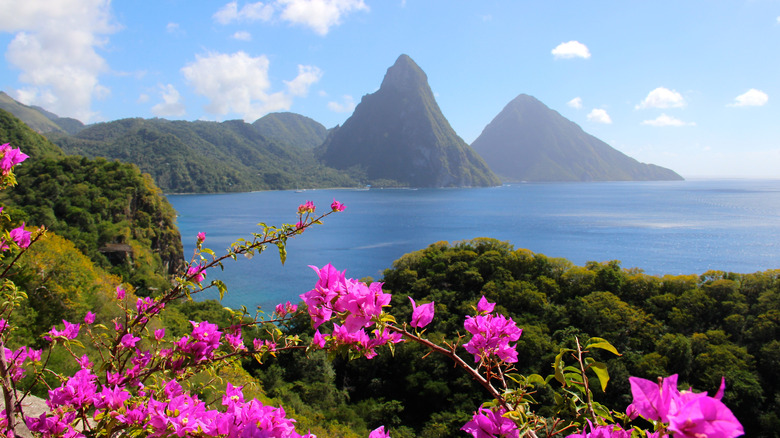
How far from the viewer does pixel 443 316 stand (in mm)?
17266

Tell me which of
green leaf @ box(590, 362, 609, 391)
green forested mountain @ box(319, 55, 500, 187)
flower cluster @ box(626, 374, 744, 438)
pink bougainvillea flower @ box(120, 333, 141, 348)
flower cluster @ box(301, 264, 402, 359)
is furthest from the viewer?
green forested mountain @ box(319, 55, 500, 187)

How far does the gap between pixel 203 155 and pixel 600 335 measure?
447 feet

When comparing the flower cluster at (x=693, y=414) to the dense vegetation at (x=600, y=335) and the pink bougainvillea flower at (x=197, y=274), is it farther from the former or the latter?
the dense vegetation at (x=600, y=335)

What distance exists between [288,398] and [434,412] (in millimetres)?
4620

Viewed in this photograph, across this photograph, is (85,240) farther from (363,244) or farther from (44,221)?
(363,244)

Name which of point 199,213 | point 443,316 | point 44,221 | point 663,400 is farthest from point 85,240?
point 199,213

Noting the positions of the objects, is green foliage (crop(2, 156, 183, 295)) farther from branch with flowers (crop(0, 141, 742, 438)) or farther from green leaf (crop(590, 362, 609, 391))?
green leaf (crop(590, 362, 609, 391))

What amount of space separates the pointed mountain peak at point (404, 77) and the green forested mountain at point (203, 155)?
5259 centimetres

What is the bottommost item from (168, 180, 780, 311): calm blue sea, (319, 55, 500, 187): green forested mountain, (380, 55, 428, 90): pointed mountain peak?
(168, 180, 780, 311): calm blue sea

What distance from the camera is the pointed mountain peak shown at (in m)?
192

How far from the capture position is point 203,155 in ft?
426

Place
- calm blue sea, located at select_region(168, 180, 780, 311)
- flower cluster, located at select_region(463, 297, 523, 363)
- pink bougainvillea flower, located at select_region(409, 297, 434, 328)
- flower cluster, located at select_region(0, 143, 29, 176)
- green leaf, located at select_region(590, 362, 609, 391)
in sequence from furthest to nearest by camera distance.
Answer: calm blue sea, located at select_region(168, 180, 780, 311) < flower cluster, located at select_region(0, 143, 29, 176) < flower cluster, located at select_region(463, 297, 523, 363) < pink bougainvillea flower, located at select_region(409, 297, 434, 328) < green leaf, located at select_region(590, 362, 609, 391)

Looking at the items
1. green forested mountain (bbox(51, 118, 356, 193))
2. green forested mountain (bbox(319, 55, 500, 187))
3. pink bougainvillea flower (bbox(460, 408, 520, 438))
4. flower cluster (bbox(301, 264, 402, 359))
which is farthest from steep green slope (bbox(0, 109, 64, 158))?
green forested mountain (bbox(319, 55, 500, 187))

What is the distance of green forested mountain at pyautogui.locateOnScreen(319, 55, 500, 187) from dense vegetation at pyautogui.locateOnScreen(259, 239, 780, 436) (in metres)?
138
